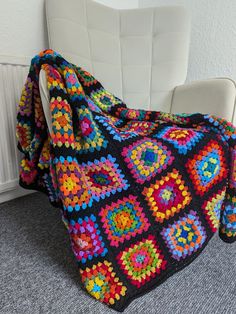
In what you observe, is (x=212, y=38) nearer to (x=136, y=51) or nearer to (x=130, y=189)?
(x=136, y=51)

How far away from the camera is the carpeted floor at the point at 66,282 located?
0.56 m

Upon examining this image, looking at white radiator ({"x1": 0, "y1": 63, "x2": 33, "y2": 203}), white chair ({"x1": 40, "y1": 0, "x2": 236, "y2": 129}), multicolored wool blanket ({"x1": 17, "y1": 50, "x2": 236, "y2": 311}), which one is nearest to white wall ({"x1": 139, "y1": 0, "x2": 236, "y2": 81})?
white chair ({"x1": 40, "y1": 0, "x2": 236, "y2": 129})

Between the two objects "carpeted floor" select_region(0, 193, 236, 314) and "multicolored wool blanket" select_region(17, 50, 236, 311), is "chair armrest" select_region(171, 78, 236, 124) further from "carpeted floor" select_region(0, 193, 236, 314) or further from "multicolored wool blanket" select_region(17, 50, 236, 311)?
"carpeted floor" select_region(0, 193, 236, 314)

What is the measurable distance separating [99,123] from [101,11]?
2.37 feet

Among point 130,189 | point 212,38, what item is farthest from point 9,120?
point 212,38

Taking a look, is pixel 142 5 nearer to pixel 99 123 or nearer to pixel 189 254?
pixel 99 123

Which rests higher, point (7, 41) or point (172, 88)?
point (7, 41)

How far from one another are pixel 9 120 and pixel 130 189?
1.96 ft

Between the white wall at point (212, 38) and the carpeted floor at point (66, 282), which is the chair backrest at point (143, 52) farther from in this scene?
the carpeted floor at point (66, 282)

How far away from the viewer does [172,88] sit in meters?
1.14

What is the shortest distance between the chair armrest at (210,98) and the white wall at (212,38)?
0.49 m

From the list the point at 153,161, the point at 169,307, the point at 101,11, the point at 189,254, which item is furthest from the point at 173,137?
the point at 101,11

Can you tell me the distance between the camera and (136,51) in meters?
1.17

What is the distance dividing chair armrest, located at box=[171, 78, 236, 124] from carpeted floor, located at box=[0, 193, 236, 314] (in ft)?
1.41
